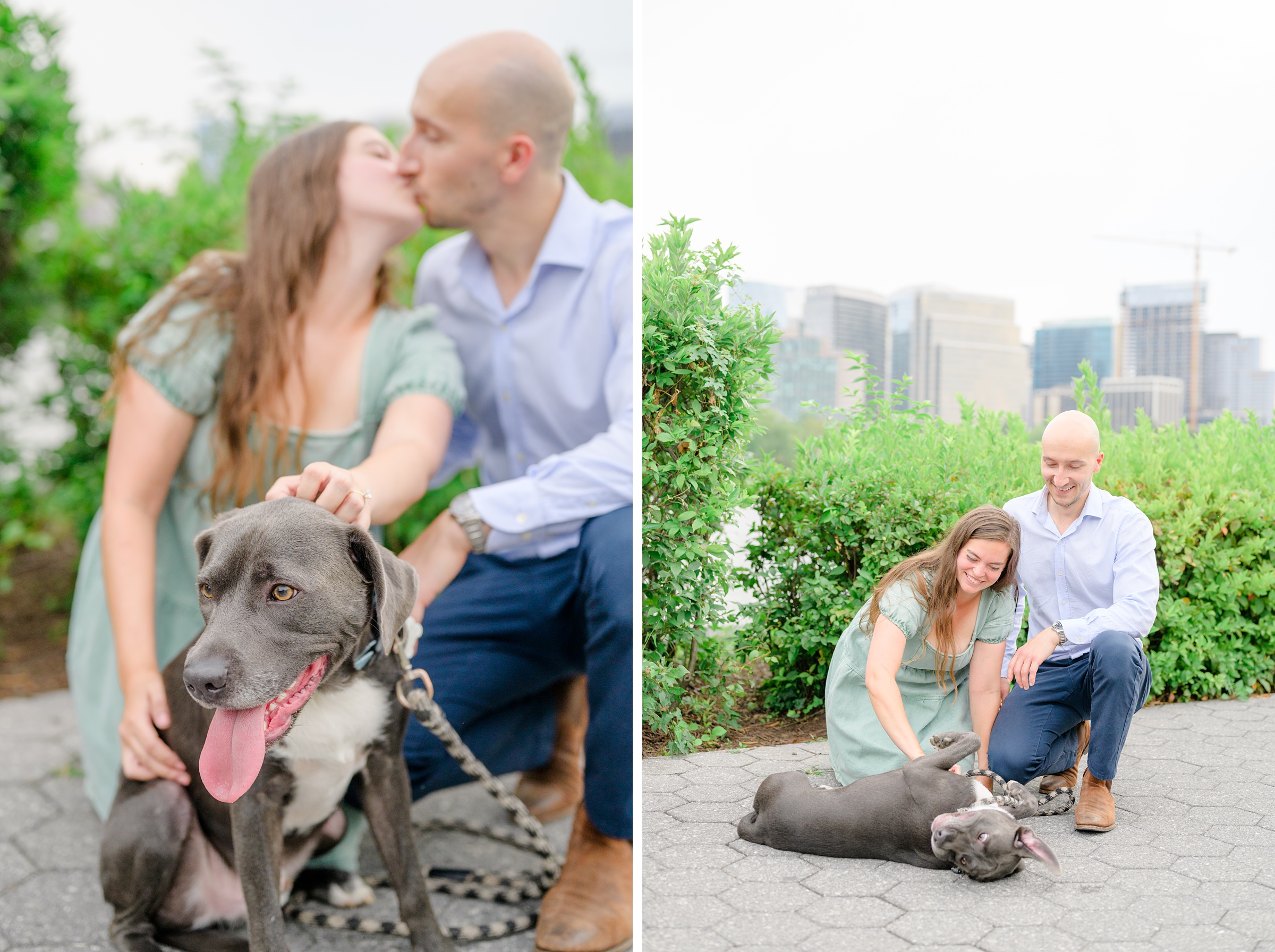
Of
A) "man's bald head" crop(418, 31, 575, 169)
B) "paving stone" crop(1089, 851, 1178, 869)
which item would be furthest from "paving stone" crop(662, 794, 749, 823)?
"man's bald head" crop(418, 31, 575, 169)

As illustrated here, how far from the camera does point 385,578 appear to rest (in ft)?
6.46

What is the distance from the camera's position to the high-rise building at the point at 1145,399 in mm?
2264

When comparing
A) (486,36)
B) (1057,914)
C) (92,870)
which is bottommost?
(92,870)

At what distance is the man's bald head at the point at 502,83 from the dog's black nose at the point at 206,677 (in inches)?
70.4

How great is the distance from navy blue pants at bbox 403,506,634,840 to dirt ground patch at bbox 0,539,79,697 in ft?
9.35

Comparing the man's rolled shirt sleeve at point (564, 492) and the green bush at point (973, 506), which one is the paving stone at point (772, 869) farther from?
the man's rolled shirt sleeve at point (564, 492)

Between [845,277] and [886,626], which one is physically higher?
[845,277]

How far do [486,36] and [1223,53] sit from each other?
198 cm

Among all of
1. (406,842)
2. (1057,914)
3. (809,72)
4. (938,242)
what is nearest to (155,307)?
(406,842)

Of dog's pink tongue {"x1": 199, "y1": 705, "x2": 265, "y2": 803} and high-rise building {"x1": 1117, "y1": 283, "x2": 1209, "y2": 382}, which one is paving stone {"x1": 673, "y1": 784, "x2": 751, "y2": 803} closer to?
dog's pink tongue {"x1": 199, "y1": 705, "x2": 265, "y2": 803}

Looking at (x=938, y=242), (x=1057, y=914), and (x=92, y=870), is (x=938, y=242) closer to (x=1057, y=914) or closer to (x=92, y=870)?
(x=1057, y=914)

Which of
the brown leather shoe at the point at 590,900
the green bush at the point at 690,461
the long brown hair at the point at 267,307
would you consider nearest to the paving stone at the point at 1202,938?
the green bush at the point at 690,461

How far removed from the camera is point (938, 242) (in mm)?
2334

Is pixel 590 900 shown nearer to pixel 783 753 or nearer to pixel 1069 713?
pixel 783 753
